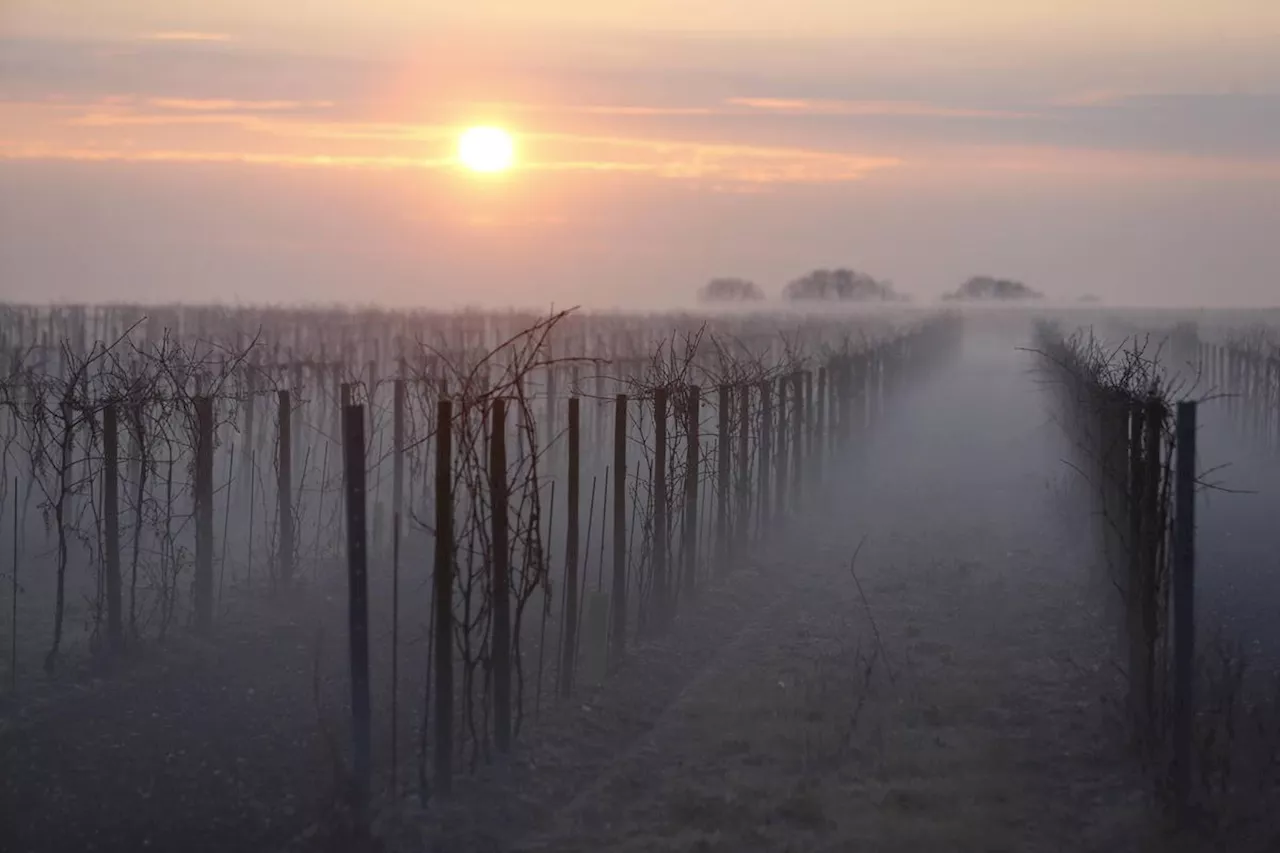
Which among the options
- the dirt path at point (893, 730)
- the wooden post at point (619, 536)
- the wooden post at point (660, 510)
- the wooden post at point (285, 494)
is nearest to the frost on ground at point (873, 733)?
the dirt path at point (893, 730)

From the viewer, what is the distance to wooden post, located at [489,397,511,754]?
6.80m

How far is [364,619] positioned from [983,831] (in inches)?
125

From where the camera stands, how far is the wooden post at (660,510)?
9.64m

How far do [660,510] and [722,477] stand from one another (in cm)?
197

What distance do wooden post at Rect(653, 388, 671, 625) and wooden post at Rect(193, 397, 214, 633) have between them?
3.31 m

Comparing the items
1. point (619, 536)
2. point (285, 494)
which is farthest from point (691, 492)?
point (285, 494)

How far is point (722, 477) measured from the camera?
11.7 meters

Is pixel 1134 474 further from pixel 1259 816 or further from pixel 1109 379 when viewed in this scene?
Answer: pixel 1109 379

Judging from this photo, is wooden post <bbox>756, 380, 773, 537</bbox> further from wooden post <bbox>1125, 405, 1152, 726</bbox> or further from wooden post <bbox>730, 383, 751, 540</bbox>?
wooden post <bbox>1125, 405, 1152, 726</bbox>

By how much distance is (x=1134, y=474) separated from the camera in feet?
24.3

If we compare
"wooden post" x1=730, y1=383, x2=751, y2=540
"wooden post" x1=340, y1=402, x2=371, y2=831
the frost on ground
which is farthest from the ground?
"wooden post" x1=730, y1=383, x2=751, y2=540

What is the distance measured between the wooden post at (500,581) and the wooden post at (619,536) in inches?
63.6

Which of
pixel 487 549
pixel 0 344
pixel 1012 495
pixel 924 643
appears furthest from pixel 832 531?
pixel 0 344

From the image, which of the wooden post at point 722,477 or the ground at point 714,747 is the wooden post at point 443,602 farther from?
the wooden post at point 722,477
